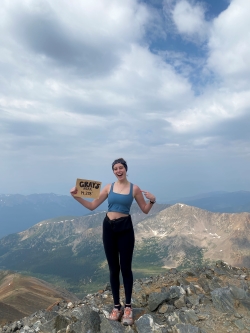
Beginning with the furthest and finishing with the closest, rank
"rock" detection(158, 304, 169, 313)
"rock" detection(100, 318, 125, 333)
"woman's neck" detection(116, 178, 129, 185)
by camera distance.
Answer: "rock" detection(158, 304, 169, 313), "woman's neck" detection(116, 178, 129, 185), "rock" detection(100, 318, 125, 333)

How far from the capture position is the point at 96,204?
8305mm

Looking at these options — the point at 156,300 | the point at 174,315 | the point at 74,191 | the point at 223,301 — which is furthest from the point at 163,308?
the point at 74,191

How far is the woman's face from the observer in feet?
25.4

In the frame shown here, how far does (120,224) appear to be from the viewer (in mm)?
7539

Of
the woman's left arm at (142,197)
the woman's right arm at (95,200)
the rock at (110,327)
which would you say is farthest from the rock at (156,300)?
the woman's right arm at (95,200)

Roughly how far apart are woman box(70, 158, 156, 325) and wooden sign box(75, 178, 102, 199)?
17 cm

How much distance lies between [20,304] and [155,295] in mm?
61356

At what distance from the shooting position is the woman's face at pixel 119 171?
7.75 metres

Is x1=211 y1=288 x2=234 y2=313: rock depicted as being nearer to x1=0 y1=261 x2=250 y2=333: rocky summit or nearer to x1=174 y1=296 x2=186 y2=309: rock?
x1=0 y1=261 x2=250 y2=333: rocky summit

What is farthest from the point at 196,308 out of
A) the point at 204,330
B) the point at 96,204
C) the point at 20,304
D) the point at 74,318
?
the point at 20,304

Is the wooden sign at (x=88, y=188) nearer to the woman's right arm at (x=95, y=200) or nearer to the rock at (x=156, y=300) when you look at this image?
the woman's right arm at (x=95, y=200)

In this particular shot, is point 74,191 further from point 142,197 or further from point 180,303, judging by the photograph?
point 180,303

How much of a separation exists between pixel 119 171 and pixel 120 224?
63.3 inches

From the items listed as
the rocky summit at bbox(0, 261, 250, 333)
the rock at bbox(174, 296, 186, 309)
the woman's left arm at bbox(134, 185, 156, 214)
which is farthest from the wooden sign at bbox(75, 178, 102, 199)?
the rock at bbox(174, 296, 186, 309)
